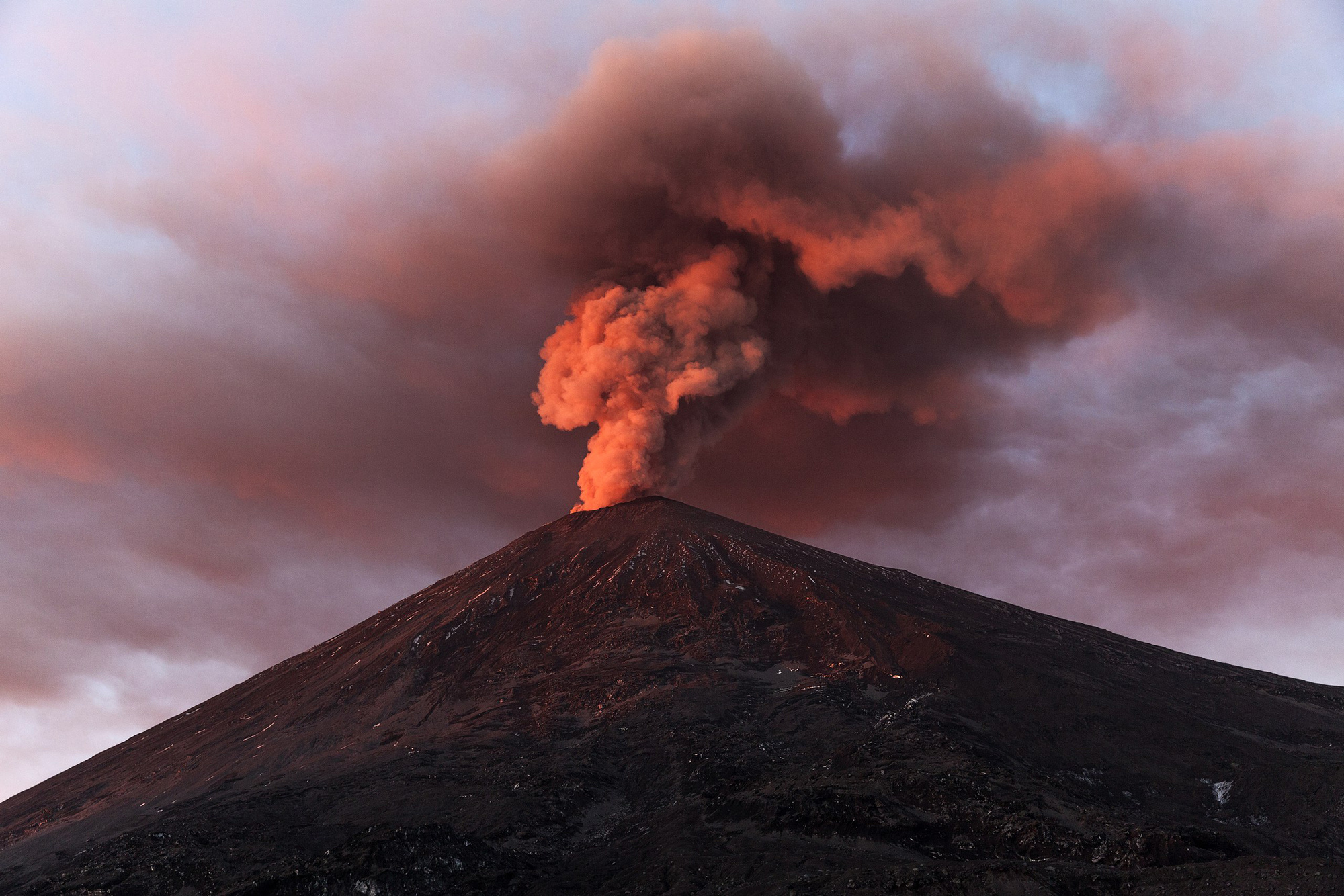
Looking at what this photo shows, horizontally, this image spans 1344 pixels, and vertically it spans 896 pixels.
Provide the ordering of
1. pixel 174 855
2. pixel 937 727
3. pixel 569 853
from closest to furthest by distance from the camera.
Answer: pixel 174 855 < pixel 569 853 < pixel 937 727

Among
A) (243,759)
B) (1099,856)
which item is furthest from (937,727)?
(243,759)

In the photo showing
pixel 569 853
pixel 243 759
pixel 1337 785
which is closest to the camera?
pixel 569 853

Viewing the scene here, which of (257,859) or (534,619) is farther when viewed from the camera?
(534,619)

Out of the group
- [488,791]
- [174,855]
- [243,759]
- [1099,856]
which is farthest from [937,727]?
[243,759]

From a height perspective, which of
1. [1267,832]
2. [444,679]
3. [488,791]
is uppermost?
[444,679]

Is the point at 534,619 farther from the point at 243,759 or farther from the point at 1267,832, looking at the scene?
the point at 1267,832

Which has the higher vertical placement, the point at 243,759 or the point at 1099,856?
the point at 243,759
